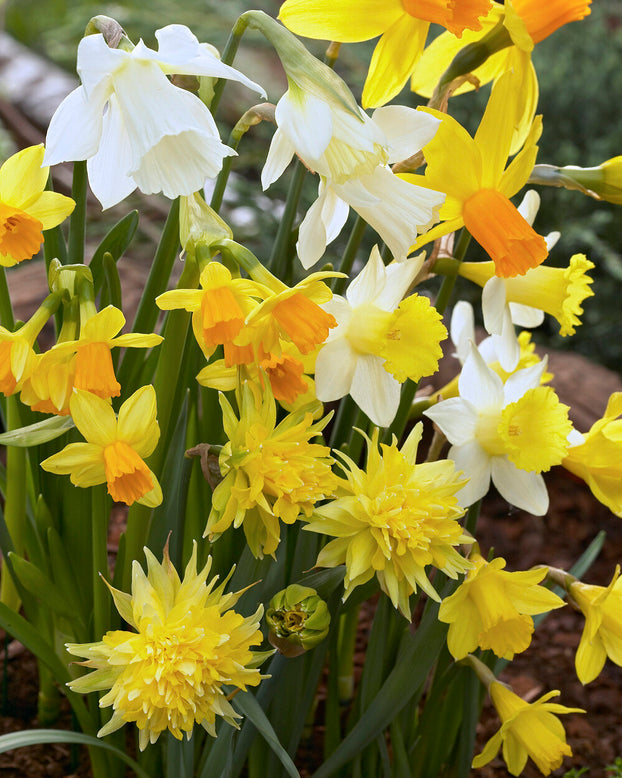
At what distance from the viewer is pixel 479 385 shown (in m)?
0.81

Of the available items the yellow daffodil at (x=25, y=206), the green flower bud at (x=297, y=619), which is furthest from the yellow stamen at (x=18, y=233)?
the green flower bud at (x=297, y=619)

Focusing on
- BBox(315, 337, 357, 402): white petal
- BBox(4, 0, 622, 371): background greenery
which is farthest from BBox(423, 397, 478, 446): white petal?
BBox(4, 0, 622, 371): background greenery

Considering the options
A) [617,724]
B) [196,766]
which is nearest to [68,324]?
[196,766]

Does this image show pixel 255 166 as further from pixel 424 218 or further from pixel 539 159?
pixel 424 218

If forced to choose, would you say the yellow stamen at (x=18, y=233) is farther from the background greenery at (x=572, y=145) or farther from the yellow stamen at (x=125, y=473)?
the background greenery at (x=572, y=145)

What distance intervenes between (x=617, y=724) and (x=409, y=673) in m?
0.72

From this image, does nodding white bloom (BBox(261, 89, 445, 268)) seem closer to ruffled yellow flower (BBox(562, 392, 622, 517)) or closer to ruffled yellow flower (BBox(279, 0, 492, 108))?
ruffled yellow flower (BBox(279, 0, 492, 108))

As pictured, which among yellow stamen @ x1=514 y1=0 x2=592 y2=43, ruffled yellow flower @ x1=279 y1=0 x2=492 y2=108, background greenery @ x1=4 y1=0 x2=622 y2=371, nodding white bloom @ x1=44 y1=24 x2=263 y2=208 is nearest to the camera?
nodding white bloom @ x1=44 y1=24 x2=263 y2=208

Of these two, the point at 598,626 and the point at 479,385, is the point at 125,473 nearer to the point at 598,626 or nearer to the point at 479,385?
the point at 479,385

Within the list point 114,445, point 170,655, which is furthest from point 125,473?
point 170,655

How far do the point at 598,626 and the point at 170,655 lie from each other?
43 cm

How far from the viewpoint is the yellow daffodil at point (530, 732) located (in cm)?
77

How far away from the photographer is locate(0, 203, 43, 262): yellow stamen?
62 cm

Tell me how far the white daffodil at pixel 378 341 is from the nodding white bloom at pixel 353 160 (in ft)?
0.23
